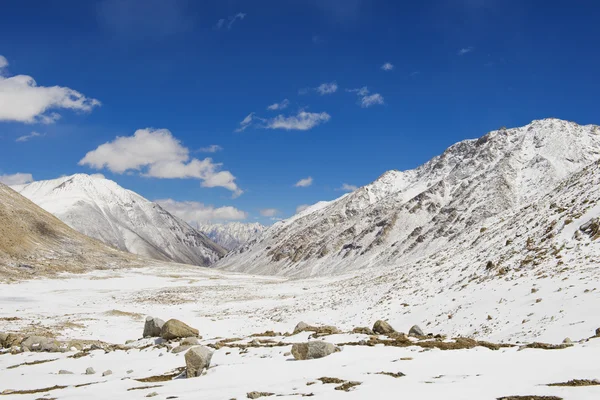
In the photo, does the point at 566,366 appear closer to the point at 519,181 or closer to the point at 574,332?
the point at 574,332

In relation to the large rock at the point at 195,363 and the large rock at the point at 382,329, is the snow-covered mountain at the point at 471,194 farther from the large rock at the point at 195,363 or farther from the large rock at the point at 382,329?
the large rock at the point at 195,363

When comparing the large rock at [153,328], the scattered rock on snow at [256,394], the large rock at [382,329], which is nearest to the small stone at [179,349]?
Answer: the large rock at [153,328]

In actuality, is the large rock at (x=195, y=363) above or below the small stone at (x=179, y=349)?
above

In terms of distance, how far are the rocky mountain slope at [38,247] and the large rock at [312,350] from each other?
319 feet

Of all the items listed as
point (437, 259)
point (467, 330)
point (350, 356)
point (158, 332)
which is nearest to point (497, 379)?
point (350, 356)

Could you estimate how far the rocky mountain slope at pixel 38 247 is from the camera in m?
114

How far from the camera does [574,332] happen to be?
19484mm

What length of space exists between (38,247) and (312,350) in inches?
5662

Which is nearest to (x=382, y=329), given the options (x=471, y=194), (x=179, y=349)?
(x=179, y=349)

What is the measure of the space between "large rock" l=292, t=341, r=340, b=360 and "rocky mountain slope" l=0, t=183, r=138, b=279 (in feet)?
319

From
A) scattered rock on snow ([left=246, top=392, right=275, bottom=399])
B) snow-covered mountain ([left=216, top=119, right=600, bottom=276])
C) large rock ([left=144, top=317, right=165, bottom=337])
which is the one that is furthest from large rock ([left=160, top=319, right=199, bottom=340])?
snow-covered mountain ([left=216, top=119, right=600, bottom=276])

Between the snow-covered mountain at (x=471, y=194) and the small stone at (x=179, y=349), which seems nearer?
the small stone at (x=179, y=349)

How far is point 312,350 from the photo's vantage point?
62.4 ft

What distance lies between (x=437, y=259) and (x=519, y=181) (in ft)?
387
